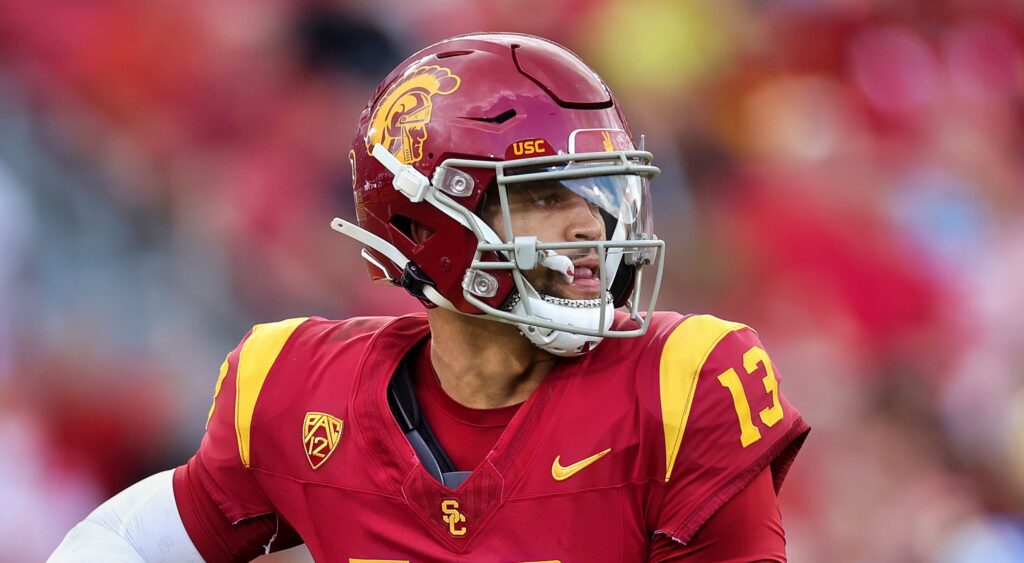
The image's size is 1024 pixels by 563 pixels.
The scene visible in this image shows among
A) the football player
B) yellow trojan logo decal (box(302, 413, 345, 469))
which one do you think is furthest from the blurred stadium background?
yellow trojan logo decal (box(302, 413, 345, 469))

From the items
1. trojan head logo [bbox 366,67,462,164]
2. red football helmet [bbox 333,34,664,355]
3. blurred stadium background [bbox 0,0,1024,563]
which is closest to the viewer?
red football helmet [bbox 333,34,664,355]

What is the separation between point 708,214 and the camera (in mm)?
3707

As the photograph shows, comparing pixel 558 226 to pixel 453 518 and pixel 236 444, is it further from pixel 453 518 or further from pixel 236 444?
pixel 236 444

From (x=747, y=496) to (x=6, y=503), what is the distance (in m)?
2.28

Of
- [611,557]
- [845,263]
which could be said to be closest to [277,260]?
[845,263]

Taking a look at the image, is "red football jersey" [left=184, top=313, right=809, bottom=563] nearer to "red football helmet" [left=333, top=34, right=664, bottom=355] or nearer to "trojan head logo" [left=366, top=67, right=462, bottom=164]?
"red football helmet" [left=333, top=34, right=664, bottom=355]

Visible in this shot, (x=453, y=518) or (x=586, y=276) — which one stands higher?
(x=586, y=276)

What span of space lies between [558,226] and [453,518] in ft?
1.59

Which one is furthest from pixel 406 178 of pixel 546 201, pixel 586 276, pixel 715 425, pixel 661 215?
pixel 661 215

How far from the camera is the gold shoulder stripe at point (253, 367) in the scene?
79.7 inches

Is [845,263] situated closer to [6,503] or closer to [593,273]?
[593,273]

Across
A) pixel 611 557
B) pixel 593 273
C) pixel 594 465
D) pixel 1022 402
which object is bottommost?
pixel 1022 402

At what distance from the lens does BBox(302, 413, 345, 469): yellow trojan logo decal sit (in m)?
1.96

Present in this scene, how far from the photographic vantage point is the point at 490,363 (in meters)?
1.95
